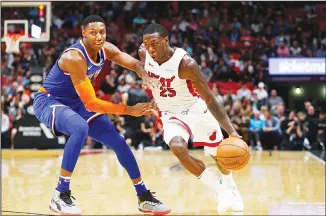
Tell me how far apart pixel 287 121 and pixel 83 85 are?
34.8 ft

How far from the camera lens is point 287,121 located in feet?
49.1

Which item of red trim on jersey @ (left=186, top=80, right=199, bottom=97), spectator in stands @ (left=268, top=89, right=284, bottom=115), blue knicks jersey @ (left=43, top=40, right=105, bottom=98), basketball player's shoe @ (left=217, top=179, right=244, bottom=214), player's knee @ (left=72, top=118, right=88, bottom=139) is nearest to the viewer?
player's knee @ (left=72, top=118, right=88, bottom=139)

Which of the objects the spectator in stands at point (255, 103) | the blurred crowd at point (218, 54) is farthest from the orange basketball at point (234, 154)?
the spectator in stands at point (255, 103)

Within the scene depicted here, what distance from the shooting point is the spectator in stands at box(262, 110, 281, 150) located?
14.8m

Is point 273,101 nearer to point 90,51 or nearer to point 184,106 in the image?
point 184,106

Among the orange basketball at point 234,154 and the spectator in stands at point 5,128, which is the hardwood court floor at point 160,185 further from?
the orange basketball at point 234,154

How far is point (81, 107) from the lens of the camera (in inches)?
227

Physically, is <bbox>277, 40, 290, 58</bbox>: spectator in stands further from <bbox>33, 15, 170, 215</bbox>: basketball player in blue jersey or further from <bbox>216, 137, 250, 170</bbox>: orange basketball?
<bbox>216, 137, 250, 170</bbox>: orange basketball

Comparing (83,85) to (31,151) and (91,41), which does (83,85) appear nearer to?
(91,41)

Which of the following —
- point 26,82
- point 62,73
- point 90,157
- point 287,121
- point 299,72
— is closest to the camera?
point 62,73

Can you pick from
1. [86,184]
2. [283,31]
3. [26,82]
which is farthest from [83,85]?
[283,31]

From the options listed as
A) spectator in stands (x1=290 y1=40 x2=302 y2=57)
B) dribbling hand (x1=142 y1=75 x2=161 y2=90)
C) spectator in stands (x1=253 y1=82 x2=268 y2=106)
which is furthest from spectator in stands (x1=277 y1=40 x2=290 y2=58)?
dribbling hand (x1=142 y1=75 x2=161 y2=90)

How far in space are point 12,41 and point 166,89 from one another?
18.4ft

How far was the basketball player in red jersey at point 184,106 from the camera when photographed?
18.1 feet
